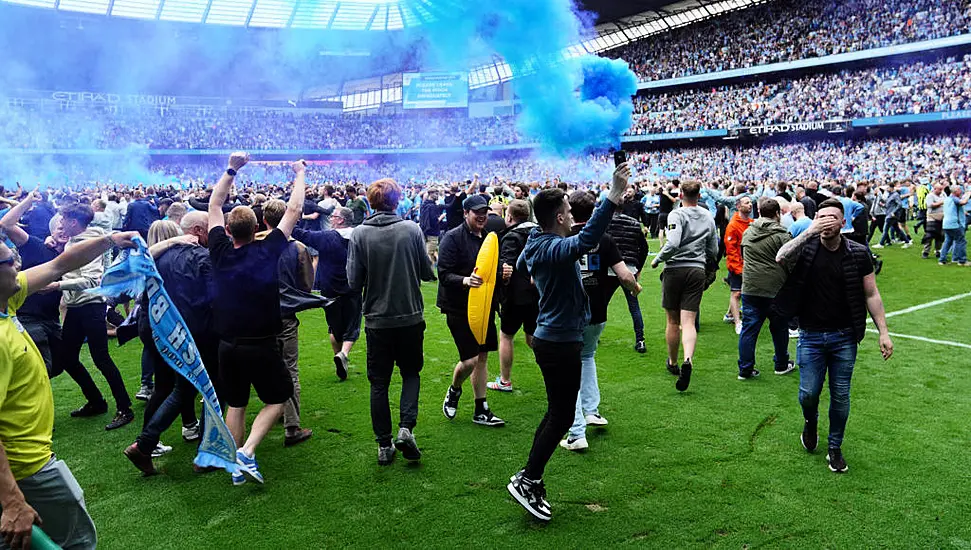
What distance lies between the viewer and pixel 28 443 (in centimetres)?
240

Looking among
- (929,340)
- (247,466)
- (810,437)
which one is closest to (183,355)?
(247,466)

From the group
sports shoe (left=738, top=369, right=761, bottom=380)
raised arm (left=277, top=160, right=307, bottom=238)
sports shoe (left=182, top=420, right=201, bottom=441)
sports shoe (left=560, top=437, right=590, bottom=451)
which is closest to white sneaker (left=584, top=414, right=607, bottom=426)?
sports shoe (left=560, top=437, right=590, bottom=451)

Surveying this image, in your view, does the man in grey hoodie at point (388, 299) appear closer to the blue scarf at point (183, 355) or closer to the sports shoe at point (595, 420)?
the blue scarf at point (183, 355)

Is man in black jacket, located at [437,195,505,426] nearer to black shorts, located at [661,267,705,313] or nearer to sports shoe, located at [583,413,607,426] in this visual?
sports shoe, located at [583,413,607,426]

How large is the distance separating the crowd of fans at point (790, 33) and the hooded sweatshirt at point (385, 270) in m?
32.6

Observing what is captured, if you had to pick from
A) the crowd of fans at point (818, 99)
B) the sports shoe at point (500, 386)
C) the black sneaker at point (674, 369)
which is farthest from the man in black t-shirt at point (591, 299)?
the crowd of fans at point (818, 99)

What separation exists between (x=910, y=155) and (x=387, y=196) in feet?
103

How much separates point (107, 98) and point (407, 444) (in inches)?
1850

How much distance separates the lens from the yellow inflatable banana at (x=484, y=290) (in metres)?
5.12

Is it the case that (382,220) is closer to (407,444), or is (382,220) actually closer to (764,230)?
(407,444)

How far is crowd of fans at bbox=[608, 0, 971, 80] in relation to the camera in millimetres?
29891

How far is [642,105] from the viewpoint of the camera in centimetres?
3947

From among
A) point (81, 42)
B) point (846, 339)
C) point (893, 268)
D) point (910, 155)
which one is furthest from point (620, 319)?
point (81, 42)

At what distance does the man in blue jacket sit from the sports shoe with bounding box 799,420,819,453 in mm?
2010
